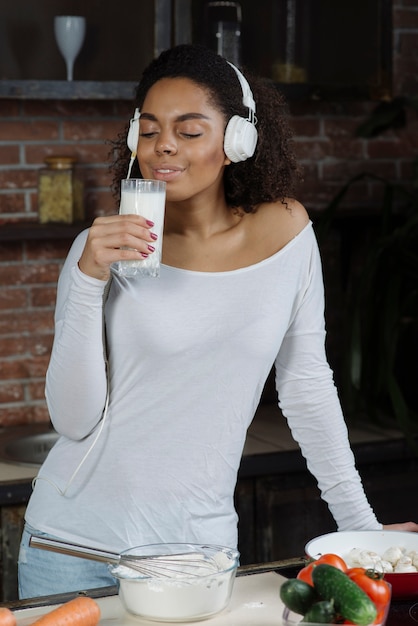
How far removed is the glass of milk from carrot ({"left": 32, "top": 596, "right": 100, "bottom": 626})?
0.50 meters

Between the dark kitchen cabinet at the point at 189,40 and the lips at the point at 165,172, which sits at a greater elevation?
the dark kitchen cabinet at the point at 189,40

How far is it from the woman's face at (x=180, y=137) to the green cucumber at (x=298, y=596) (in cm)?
74

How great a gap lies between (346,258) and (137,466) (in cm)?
196

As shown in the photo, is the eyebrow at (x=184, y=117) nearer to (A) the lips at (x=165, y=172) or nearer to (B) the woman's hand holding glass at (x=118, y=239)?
(A) the lips at (x=165, y=172)

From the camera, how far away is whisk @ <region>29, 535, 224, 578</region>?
1.43 m

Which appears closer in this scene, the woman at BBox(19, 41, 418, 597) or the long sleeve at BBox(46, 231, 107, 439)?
the long sleeve at BBox(46, 231, 107, 439)

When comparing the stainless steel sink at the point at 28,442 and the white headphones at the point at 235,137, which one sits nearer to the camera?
the white headphones at the point at 235,137

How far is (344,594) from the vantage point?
50.2 inches

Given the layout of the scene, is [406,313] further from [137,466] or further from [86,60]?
[137,466]

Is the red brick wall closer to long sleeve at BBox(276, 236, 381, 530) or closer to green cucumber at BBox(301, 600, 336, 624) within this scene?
long sleeve at BBox(276, 236, 381, 530)

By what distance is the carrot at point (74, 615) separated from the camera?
135cm

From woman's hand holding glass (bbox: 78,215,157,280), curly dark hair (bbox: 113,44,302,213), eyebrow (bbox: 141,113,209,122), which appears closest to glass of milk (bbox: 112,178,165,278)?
woman's hand holding glass (bbox: 78,215,157,280)

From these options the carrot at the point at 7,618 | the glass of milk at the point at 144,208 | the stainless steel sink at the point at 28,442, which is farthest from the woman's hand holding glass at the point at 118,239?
the stainless steel sink at the point at 28,442

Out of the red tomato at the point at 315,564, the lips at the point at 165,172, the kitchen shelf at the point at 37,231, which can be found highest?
the lips at the point at 165,172
